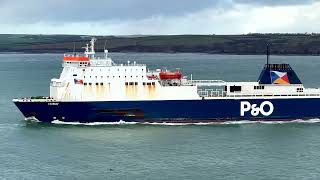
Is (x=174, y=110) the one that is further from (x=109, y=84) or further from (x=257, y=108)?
(x=257, y=108)

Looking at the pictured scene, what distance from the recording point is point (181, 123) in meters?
39.3

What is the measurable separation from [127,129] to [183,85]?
5.22m

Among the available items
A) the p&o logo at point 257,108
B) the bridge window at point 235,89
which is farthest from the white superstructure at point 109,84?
the p&o logo at point 257,108

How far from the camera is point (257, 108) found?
4000cm

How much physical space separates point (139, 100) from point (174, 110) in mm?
2362

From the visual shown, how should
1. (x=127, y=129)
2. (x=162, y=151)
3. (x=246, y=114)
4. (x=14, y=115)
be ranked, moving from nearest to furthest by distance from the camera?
(x=162, y=151) < (x=127, y=129) < (x=246, y=114) < (x=14, y=115)

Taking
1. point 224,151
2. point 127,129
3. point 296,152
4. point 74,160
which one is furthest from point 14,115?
point 296,152

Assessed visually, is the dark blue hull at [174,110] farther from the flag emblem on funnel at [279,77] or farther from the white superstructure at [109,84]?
the flag emblem on funnel at [279,77]

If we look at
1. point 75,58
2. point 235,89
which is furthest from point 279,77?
point 75,58

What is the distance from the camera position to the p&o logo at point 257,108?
3991 cm

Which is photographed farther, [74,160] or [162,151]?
[162,151]

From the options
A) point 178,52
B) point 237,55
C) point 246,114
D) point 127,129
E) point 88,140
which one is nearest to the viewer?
point 88,140

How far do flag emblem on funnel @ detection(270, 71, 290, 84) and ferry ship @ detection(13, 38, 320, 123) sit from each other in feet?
3.70

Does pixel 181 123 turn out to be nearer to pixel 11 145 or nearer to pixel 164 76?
pixel 164 76
